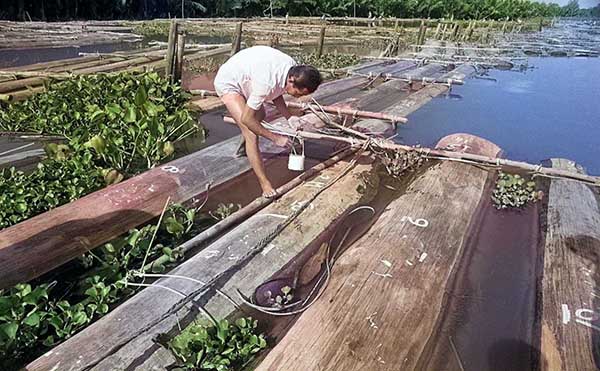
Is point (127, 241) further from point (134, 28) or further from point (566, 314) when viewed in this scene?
point (134, 28)

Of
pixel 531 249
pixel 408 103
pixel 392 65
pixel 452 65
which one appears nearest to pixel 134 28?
pixel 392 65

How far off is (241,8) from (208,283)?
3072 centimetres

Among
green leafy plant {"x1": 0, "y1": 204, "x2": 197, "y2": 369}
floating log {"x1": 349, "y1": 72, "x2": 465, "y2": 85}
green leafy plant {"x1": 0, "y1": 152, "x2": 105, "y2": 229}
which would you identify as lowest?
green leafy plant {"x1": 0, "y1": 204, "x2": 197, "y2": 369}

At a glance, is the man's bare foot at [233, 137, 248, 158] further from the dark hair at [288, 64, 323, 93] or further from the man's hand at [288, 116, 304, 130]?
the dark hair at [288, 64, 323, 93]

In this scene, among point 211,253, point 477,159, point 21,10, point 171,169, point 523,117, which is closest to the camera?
point 211,253

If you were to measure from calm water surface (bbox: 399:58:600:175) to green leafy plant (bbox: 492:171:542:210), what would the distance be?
1.99 metres

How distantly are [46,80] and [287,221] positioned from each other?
5.15m

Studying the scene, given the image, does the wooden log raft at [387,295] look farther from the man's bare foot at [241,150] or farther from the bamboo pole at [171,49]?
the bamboo pole at [171,49]

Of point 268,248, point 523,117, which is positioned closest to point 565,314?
point 268,248

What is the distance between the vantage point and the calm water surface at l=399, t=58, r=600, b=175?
752 cm

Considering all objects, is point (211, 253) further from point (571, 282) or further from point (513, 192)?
point (513, 192)

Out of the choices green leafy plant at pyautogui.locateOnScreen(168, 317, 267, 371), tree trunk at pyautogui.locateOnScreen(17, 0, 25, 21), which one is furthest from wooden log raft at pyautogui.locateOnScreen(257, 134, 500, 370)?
tree trunk at pyautogui.locateOnScreen(17, 0, 25, 21)

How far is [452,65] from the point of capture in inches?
582

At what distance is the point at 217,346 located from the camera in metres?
2.41
